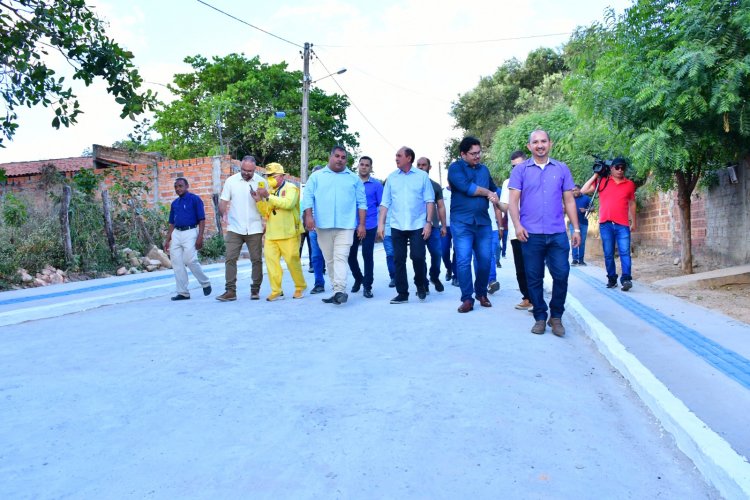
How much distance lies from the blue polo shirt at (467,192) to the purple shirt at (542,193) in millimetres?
1059

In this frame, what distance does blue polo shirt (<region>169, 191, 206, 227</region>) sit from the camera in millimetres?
8766

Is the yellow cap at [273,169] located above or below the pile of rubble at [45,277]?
above

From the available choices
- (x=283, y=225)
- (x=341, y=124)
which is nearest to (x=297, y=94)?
(x=341, y=124)

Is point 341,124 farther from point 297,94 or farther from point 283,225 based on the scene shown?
point 283,225

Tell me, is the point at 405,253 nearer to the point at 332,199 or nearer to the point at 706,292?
the point at 332,199

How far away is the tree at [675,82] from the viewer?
771 cm

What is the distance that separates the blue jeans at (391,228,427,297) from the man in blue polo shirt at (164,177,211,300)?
2.79 meters

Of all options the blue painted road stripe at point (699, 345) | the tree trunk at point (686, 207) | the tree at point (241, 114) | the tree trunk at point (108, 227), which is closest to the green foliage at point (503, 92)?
the tree at point (241, 114)

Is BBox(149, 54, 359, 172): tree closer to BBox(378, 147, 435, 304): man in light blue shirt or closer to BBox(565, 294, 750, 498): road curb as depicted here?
BBox(378, 147, 435, 304): man in light blue shirt

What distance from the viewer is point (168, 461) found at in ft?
9.86

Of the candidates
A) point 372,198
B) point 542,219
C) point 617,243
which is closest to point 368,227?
point 372,198

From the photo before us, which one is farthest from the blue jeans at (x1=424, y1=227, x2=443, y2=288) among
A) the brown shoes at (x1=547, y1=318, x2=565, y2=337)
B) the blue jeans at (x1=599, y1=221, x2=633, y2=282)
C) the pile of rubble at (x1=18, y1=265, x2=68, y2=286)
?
the pile of rubble at (x1=18, y1=265, x2=68, y2=286)

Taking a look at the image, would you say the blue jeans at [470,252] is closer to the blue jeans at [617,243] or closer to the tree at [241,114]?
the blue jeans at [617,243]

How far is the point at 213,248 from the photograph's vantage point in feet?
62.1
